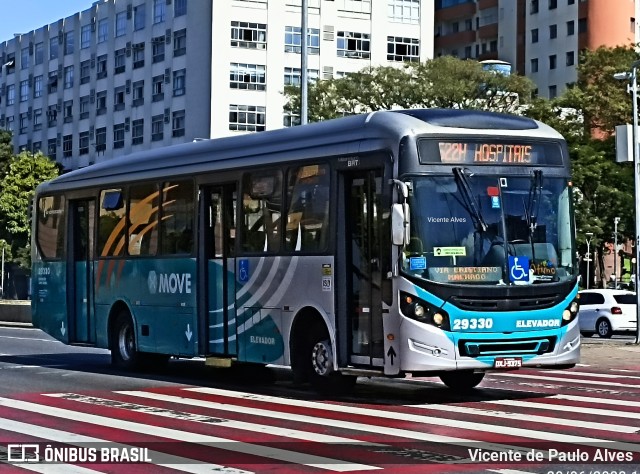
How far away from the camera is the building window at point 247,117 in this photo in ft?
295

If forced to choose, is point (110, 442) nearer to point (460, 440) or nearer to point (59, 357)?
point (460, 440)

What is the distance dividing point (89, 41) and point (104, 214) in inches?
3237

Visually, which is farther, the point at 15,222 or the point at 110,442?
the point at 15,222

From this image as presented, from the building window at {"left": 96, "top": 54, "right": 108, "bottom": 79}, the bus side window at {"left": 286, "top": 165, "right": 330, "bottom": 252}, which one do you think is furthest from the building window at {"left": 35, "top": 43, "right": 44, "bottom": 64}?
the bus side window at {"left": 286, "top": 165, "right": 330, "bottom": 252}

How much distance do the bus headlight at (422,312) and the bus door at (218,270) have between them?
4176 millimetres

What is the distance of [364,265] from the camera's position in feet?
55.2

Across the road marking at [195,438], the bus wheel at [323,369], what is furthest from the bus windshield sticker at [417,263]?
the road marking at [195,438]

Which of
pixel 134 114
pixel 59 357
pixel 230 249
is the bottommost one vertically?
pixel 59 357

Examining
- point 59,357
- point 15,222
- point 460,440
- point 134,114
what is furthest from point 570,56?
point 460,440

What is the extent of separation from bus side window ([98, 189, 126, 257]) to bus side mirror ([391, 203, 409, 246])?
26.5 feet

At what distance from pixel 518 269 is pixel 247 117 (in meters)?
74.8

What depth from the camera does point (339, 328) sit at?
56.0 ft

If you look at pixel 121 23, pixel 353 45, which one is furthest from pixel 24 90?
pixel 353 45

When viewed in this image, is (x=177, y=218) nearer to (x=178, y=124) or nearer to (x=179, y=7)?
(x=178, y=124)
